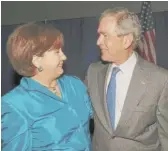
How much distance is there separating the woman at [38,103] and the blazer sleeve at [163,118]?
1.54 ft

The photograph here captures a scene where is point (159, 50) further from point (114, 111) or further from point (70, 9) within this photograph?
point (114, 111)

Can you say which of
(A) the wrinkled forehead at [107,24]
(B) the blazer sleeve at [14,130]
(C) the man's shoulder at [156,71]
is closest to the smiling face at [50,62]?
(B) the blazer sleeve at [14,130]

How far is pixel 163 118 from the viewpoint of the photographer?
1808mm

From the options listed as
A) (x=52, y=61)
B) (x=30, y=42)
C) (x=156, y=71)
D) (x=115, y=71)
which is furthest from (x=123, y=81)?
(x=30, y=42)

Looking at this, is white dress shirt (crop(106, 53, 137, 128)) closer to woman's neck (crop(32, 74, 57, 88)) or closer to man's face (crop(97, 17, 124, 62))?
man's face (crop(97, 17, 124, 62))

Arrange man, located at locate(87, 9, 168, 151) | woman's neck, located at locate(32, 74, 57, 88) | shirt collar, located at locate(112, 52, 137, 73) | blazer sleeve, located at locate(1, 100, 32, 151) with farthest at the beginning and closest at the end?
shirt collar, located at locate(112, 52, 137, 73)
man, located at locate(87, 9, 168, 151)
woman's neck, located at locate(32, 74, 57, 88)
blazer sleeve, located at locate(1, 100, 32, 151)

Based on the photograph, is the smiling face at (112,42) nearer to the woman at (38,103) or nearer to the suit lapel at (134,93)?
the suit lapel at (134,93)

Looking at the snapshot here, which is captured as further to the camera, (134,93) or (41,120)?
(134,93)

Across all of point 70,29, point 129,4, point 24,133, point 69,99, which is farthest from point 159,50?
point 24,133

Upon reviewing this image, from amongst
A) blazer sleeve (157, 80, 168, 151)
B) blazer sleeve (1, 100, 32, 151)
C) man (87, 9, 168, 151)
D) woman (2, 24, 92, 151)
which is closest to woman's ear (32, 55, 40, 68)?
woman (2, 24, 92, 151)

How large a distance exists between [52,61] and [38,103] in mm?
233

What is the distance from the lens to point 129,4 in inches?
181

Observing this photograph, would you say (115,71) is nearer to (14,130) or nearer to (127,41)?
(127,41)

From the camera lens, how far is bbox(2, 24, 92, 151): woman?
5.06 feet
